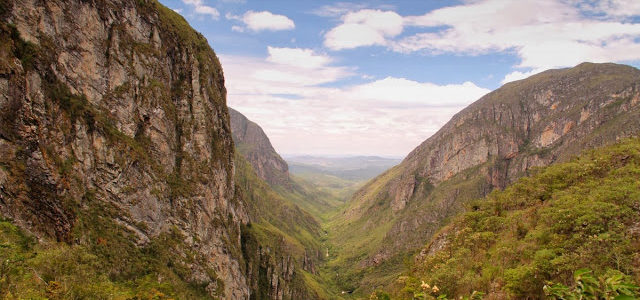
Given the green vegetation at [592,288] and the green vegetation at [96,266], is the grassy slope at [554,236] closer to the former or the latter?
the green vegetation at [592,288]

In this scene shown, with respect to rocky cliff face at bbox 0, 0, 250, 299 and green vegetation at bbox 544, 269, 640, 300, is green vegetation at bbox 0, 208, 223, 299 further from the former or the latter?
green vegetation at bbox 544, 269, 640, 300

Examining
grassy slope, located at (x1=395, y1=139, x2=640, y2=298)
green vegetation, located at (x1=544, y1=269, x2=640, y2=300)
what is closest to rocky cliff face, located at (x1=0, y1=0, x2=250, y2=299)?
grassy slope, located at (x1=395, y1=139, x2=640, y2=298)

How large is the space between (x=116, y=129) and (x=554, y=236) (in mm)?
91527

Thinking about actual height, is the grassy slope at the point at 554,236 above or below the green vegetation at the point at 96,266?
above

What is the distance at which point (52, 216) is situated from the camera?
58.6m

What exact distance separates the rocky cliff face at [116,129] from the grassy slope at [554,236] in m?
67.8

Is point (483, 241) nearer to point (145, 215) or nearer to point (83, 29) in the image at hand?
point (145, 215)

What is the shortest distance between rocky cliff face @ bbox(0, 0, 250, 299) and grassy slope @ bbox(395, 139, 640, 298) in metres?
67.8

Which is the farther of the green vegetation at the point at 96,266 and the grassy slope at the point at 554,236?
the green vegetation at the point at 96,266

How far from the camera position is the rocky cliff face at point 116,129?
56.9 metres

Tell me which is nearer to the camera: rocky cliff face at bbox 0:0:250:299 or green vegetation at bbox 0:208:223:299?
green vegetation at bbox 0:208:223:299

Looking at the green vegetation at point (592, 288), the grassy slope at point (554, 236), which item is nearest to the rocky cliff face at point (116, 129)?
the grassy slope at point (554, 236)

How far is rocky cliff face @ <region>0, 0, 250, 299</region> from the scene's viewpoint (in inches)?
2242

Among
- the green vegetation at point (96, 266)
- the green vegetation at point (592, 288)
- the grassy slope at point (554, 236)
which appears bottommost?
the green vegetation at point (96, 266)
